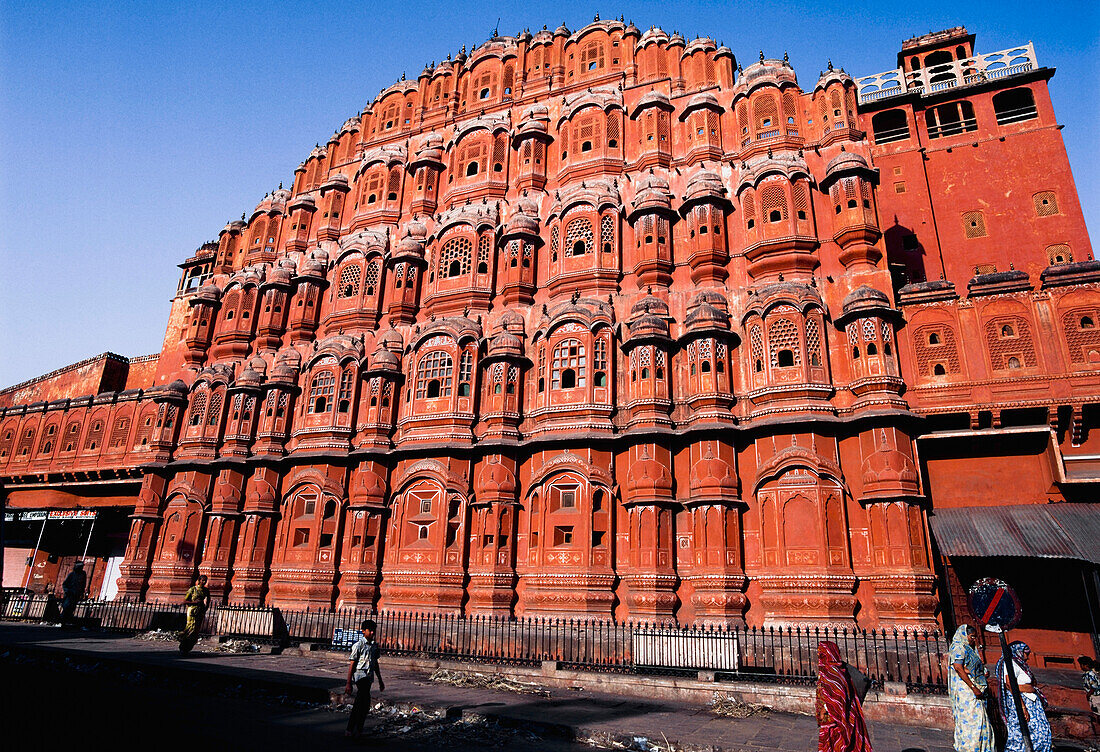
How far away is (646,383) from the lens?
2038 centimetres

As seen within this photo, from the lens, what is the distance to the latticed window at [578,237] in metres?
24.0

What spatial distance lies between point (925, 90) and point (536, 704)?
28583 millimetres

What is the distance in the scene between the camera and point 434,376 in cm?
2361

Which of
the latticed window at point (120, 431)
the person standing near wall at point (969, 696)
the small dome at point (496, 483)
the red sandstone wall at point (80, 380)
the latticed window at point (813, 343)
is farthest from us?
the red sandstone wall at point (80, 380)

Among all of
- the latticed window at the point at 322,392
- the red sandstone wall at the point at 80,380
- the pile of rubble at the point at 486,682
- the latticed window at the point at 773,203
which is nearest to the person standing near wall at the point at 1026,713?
the pile of rubble at the point at 486,682

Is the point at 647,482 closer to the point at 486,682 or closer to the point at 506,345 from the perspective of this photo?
the point at 506,345

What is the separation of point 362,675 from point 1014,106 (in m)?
30.6

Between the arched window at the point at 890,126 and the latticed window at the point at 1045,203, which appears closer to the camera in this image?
the latticed window at the point at 1045,203

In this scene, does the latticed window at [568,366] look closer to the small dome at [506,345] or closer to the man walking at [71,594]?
the small dome at [506,345]

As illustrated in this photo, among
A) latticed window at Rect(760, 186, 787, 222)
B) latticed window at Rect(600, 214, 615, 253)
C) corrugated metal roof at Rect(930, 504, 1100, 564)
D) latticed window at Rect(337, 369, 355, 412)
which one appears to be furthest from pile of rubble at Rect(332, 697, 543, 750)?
latticed window at Rect(760, 186, 787, 222)

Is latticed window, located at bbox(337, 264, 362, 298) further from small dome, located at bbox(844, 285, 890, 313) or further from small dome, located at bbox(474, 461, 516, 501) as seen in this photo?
small dome, located at bbox(844, 285, 890, 313)

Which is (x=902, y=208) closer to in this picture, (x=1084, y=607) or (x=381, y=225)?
(x=1084, y=607)

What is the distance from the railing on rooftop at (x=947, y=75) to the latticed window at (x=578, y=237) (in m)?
14.0

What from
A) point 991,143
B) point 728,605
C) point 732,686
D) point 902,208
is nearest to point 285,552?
point 728,605
